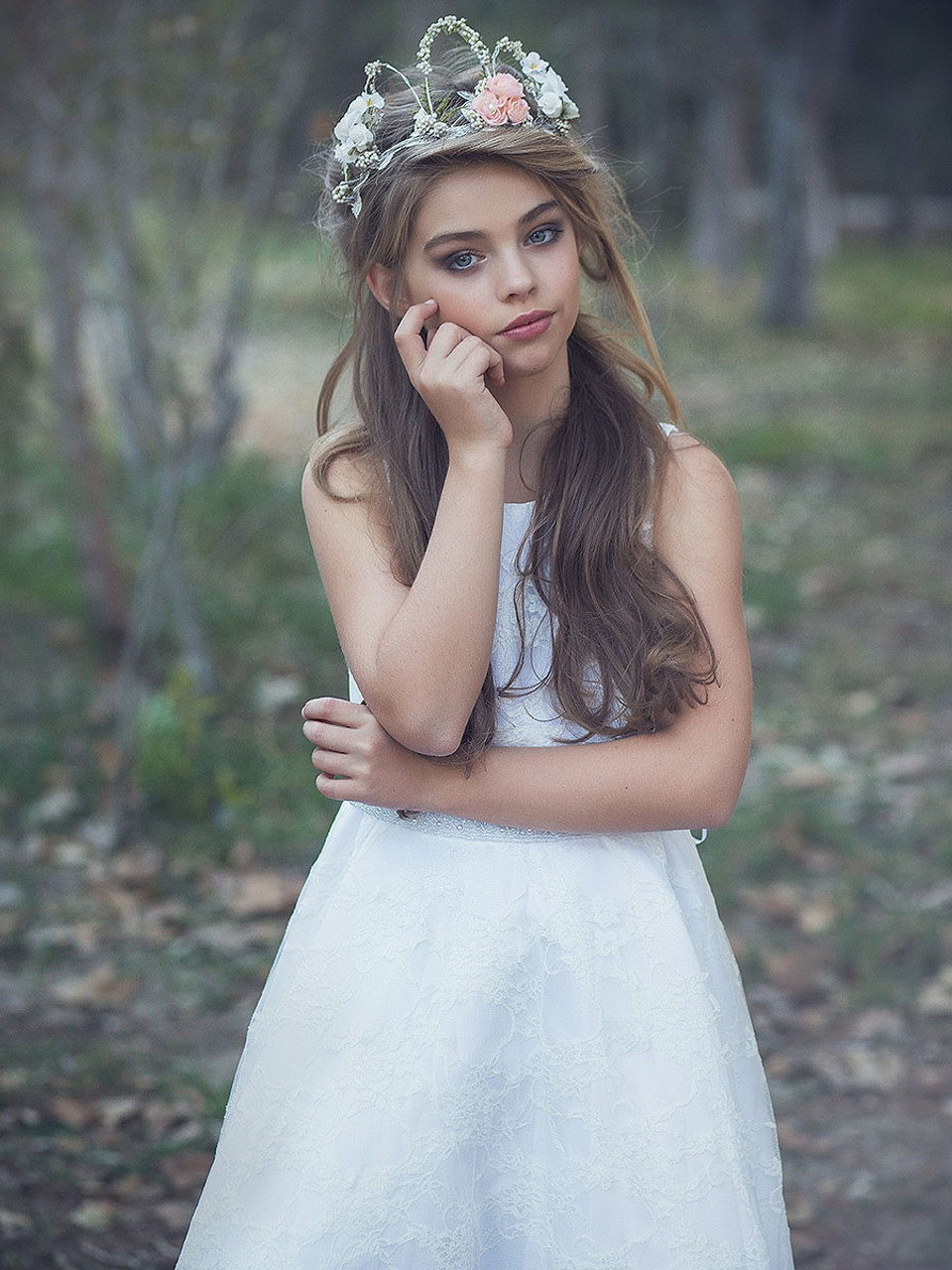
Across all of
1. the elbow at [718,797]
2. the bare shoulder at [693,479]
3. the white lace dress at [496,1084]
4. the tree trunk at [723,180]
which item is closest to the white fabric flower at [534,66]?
the bare shoulder at [693,479]

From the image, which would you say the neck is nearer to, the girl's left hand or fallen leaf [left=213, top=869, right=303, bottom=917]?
the girl's left hand

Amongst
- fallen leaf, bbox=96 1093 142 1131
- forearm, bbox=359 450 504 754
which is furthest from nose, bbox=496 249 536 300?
fallen leaf, bbox=96 1093 142 1131

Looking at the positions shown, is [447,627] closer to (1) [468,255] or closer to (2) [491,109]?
(1) [468,255]

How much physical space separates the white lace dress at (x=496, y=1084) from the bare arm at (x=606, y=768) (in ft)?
0.24

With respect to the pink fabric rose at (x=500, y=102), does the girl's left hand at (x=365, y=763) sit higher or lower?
lower

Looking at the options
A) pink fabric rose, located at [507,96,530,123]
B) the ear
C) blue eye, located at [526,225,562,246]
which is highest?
pink fabric rose, located at [507,96,530,123]

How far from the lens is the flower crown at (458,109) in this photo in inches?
73.9

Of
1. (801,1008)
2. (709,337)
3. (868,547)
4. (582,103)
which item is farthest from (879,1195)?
(582,103)

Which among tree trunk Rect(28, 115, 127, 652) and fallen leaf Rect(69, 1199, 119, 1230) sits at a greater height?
tree trunk Rect(28, 115, 127, 652)

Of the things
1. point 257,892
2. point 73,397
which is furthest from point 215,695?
point 73,397

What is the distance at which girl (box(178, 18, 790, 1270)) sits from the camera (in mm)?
1749

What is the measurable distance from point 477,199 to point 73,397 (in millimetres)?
3816

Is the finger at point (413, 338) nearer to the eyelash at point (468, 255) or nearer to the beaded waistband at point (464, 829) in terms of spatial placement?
the eyelash at point (468, 255)

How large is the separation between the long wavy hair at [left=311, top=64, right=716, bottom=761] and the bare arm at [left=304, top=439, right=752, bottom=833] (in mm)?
34
